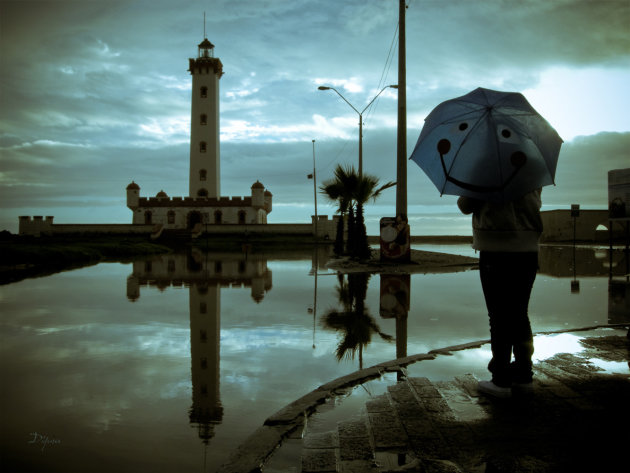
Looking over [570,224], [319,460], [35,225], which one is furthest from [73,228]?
[319,460]

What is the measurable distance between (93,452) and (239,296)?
8.17m

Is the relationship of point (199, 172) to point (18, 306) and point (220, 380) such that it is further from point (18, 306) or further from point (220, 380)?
point (220, 380)

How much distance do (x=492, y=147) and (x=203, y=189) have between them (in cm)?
5988

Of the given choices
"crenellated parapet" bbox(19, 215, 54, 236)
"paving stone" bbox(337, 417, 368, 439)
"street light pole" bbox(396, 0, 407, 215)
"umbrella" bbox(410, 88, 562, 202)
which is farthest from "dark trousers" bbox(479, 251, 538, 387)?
"crenellated parapet" bbox(19, 215, 54, 236)

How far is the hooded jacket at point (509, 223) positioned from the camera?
4266 millimetres

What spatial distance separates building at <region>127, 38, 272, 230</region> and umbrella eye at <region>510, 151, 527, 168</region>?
5714 centimetres

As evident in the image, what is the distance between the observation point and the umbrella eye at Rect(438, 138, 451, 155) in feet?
14.6

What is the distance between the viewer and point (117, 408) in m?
4.11

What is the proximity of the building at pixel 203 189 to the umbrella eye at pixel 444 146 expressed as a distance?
5672 cm

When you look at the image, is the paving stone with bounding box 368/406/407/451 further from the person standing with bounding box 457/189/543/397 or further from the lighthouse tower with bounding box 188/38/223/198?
the lighthouse tower with bounding box 188/38/223/198

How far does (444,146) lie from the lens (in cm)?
446

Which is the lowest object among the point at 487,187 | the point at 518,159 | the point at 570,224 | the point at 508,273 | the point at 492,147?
the point at 508,273

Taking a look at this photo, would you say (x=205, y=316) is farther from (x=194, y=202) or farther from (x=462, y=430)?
(x=194, y=202)

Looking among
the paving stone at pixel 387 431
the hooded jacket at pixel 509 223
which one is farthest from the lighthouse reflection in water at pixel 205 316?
the hooded jacket at pixel 509 223
